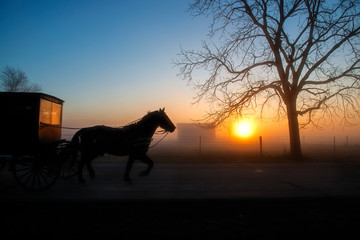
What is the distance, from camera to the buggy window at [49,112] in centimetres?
676

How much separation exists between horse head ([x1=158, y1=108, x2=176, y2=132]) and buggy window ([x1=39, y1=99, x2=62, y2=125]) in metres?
3.02

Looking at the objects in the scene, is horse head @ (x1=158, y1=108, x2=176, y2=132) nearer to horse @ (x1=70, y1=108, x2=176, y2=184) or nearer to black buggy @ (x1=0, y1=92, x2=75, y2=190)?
horse @ (x1=70, y1=108, x2=176, y2=184)

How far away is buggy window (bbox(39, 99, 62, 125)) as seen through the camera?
6.76m

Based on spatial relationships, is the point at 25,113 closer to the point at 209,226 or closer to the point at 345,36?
the point at 209,226

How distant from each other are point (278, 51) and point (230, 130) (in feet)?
20.0

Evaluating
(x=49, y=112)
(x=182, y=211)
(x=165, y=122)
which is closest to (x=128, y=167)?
(x=165, y=122)

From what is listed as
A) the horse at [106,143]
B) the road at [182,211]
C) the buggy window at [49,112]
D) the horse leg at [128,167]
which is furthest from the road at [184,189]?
the buggy window at [49,112]

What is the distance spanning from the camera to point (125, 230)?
151 inches

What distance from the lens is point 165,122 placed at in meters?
7.87

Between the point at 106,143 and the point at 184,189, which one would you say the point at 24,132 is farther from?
the point at 184,189

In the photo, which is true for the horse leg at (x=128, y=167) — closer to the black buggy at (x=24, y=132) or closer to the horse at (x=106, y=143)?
the horse at (x=106, y=143)

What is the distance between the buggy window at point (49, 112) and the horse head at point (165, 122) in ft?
9.90

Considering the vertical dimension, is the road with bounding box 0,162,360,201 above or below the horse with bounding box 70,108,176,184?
below

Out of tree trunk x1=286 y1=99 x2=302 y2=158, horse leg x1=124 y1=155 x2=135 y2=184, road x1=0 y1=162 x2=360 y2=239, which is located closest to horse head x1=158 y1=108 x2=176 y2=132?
horse leg x1=124 y1=155 x2=135 y2=184
